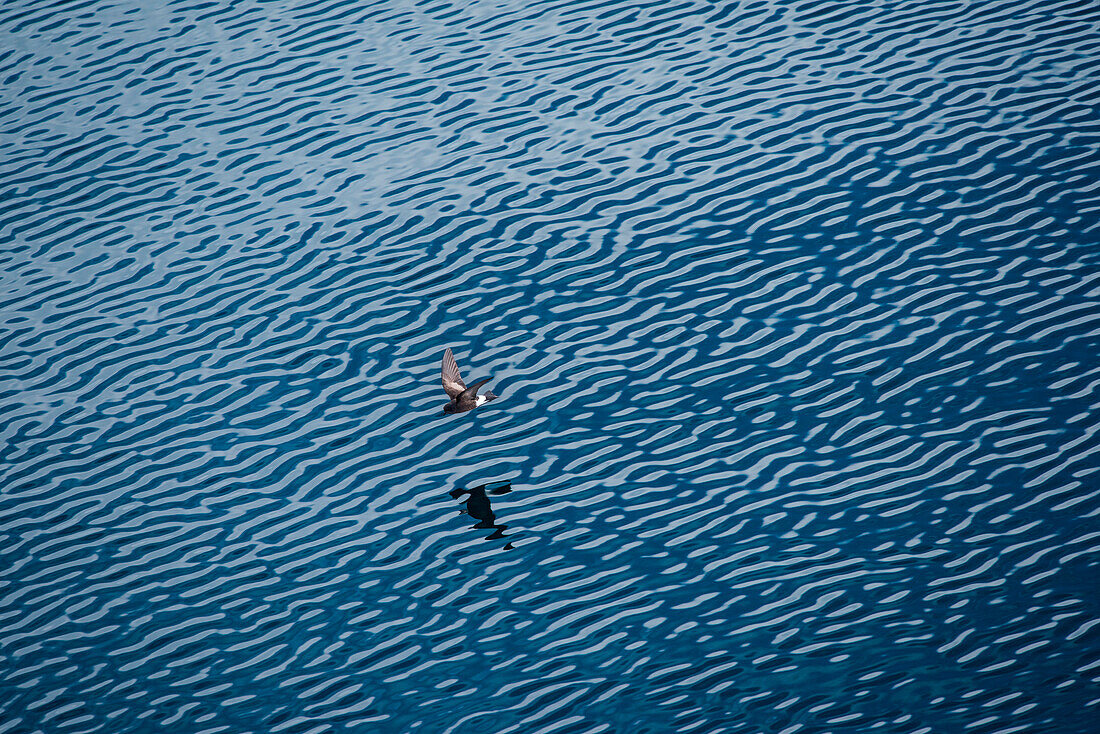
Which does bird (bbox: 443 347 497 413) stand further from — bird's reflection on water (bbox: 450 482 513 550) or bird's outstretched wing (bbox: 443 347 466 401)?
bird's reflection on water (bbox: 450 482 513 550)

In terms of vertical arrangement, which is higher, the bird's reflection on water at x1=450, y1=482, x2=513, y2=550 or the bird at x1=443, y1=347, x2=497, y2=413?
the bird at x1=443, y1=347, x2=497, y2=413

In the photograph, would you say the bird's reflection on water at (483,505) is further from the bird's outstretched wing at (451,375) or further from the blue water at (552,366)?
the bird's outstretched wing at (451,375)

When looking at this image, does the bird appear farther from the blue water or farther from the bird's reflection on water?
the bird's reflection on water

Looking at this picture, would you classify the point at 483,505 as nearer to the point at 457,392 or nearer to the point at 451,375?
the point at 457,392

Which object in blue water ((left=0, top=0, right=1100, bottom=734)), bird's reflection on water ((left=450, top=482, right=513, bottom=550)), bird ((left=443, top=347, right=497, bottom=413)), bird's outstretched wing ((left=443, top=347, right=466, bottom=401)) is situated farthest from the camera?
bird's outstretched wing ((left=443, top=347, right=466, bottom=401))

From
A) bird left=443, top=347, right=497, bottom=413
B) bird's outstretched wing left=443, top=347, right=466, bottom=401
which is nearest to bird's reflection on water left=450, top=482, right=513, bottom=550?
bird left=443, top=347, right=497, bottom=413

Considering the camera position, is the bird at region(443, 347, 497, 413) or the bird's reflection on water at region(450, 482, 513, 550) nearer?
the bird's reflection on water at region(450, 482, 513, 550)

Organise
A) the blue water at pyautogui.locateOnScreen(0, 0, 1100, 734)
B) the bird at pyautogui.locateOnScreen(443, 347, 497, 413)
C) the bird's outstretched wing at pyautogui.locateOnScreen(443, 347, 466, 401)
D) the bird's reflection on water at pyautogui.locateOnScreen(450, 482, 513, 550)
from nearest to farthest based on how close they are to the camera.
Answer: the blue water at pyautogui.locateOnScreen(0, 0, 1100, 734) < the bird's reflection on water at pyautogui.locateOnScreen(450, 482, 513, 550) < the bird at pyautogui.locateOnScreen(443, 347, 497, 413) < the bird's outstretched wing at pyautogui.locateOnScreen(443, 347, 466, 401)
